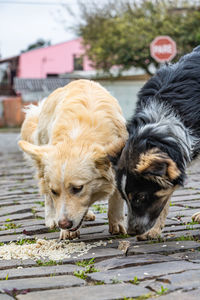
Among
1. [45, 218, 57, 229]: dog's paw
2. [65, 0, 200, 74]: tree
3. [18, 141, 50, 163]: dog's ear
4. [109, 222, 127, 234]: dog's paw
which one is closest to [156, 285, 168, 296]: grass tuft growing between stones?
[109, 222, 127, 234]: dog's paw

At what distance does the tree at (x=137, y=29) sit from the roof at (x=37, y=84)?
66.4 ft

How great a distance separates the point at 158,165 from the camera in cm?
393

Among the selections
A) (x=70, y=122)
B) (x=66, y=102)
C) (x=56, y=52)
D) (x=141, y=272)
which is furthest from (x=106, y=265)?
(x=56, y=52)

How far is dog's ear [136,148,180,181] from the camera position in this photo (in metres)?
3.93

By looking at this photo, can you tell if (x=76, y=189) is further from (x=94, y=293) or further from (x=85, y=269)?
(x=94, y=293)

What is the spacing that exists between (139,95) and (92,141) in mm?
727

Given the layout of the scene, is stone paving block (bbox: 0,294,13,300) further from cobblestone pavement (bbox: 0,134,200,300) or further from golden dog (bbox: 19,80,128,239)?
golden dog (bbox: 19,80,128,239)

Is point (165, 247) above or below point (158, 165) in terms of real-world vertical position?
below

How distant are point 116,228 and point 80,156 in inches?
36.4

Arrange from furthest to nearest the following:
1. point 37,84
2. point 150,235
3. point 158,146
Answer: point 37,84
point 150,235
point 158,146

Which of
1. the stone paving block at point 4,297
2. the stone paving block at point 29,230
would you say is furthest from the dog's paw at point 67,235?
the stone paving block at point 4,297

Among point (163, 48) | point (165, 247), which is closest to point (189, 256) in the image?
point (165, 247)

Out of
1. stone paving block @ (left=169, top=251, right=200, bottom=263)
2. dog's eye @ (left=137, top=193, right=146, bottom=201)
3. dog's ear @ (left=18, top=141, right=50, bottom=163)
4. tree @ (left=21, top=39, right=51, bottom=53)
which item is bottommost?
stone paving block @ (left=169, top=251, right=200, bottom=263)

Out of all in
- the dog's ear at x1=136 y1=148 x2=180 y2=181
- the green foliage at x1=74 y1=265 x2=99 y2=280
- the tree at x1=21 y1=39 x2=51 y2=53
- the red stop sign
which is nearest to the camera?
the green foliage at x1=74 y1=265 x2=99 y2=280
